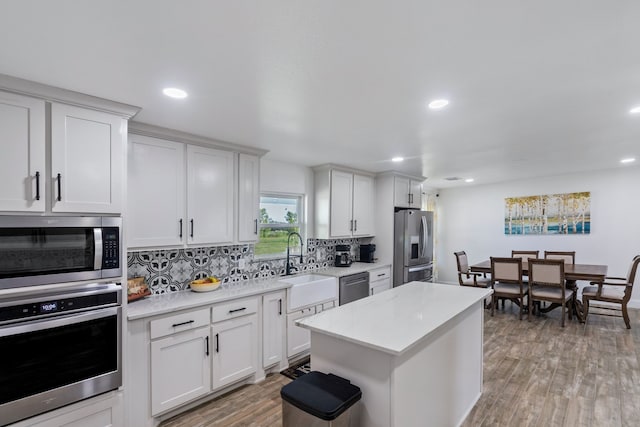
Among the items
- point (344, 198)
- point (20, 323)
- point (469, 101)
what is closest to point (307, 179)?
point (344, 198)

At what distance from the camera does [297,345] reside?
134 inches

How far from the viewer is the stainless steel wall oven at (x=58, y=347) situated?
1725 mm

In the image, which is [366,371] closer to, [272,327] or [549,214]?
[272,327]

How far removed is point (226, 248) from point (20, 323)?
180cm

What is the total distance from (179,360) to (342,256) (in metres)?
2.63

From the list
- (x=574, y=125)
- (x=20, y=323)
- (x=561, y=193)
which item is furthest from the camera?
(x=561, y=193)

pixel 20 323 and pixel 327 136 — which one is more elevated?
pixel 327 136

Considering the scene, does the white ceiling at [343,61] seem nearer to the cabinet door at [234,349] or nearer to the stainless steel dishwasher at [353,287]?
the cabinet door at [234,349]

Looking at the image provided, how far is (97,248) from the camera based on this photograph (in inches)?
79.1

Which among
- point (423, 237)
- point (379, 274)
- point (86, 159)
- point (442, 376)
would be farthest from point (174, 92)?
point (423, 237)

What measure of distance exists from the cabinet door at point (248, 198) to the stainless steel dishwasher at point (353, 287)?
4.48ft

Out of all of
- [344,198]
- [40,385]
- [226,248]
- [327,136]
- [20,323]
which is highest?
[327,136]

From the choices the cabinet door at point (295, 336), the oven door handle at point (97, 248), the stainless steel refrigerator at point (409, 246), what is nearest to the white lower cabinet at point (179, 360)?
the oven door handle at point (97, 248)

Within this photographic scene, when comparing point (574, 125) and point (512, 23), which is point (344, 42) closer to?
point (512, 23)
